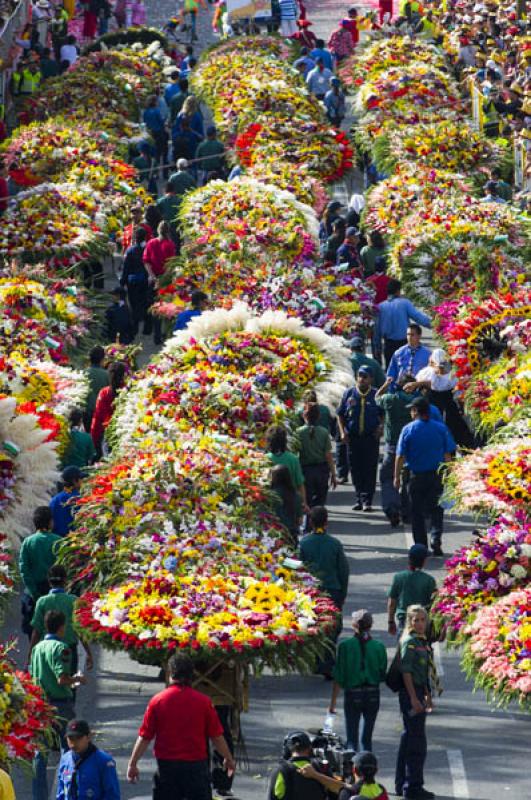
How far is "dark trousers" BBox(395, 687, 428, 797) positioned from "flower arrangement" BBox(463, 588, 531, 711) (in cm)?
58

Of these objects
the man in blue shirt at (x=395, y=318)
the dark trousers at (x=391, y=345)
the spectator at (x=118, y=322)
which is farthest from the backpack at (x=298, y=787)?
the spectator at (x=118, y=322)

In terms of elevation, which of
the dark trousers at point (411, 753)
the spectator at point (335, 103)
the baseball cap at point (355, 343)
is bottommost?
the dark trousers at point (411, 753)

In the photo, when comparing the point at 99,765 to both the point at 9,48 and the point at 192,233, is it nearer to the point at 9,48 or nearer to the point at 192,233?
the point at 192,233

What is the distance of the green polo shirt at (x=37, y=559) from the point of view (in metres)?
19.1

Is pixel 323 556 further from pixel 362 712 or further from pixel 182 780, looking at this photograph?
pixel 182 780

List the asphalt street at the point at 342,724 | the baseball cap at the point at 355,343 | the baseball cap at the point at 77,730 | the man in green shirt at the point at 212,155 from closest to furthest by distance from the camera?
the baseball cap at the point at 77,730
the asphalt street at the point at 342,724
the baseball cap at the point at 355,343
the man in green shirt at the point at 212,155

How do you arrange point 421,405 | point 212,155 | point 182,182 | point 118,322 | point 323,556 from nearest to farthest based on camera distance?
point 323,556, point 421,405, point 118,322, point 182,182, point 212,155

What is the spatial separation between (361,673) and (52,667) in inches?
87.3

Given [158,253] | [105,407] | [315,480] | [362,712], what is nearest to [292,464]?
[315,480]

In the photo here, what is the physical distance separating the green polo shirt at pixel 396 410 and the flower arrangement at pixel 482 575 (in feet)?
16.1

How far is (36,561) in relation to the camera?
1911cm

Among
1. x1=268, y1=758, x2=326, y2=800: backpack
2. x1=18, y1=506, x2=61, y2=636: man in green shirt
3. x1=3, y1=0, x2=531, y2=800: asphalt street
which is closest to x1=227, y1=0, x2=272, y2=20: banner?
x1=3, y1=0, x2=531, y2=800: asphalt street

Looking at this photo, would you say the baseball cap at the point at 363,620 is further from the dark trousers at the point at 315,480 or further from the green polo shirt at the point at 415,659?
the dark trousers at the point at 315,480

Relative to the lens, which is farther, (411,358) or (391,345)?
(391,345)
